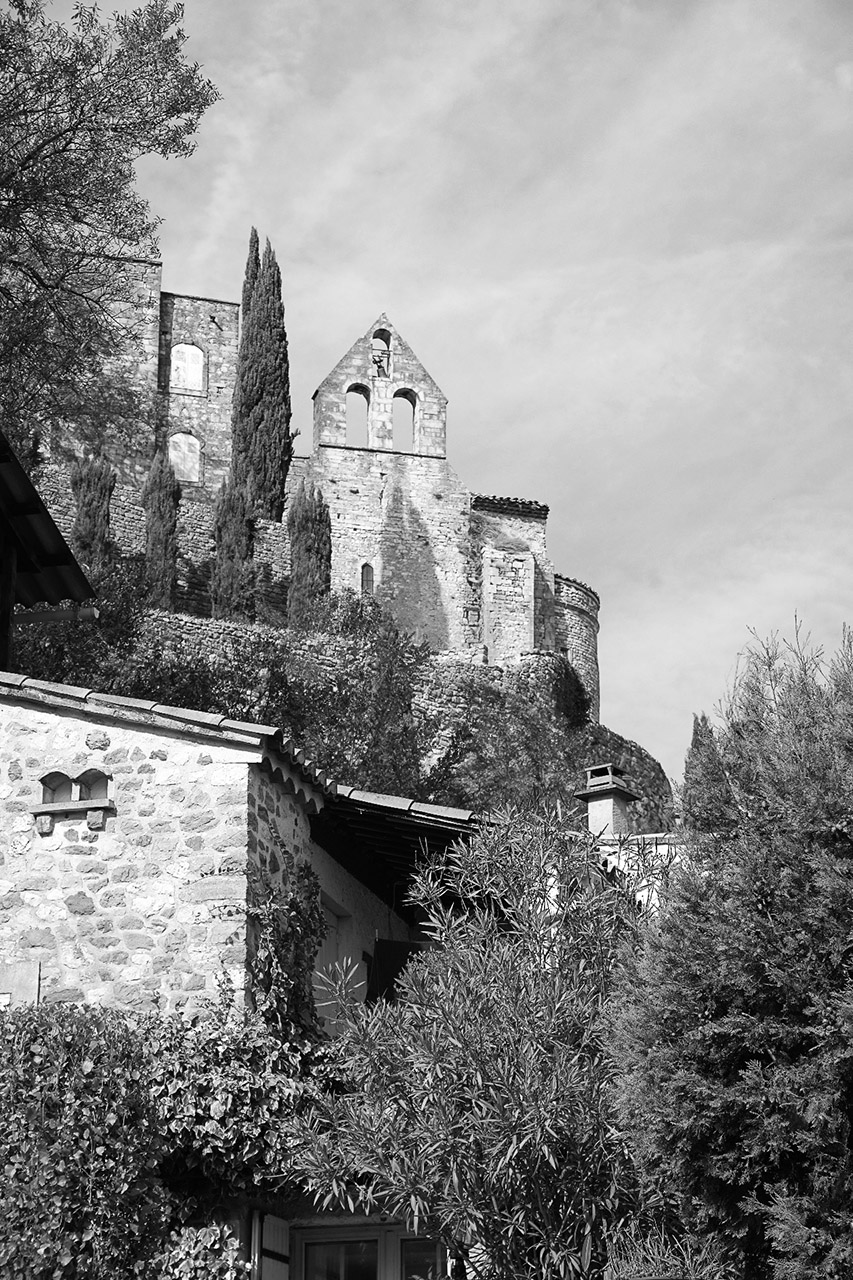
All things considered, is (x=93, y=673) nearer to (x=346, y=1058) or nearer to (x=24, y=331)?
(x=24, y=331)

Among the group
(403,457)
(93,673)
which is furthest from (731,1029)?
(403,457)

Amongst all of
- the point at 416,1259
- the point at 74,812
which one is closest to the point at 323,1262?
the point at 416,1259

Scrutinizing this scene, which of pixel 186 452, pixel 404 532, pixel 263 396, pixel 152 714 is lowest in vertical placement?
pixel 152 714

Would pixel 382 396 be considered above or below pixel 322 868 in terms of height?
above

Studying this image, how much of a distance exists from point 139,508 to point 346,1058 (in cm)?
2423

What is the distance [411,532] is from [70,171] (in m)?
18.3

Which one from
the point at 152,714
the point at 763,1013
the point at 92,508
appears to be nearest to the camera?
the point at 763,1013

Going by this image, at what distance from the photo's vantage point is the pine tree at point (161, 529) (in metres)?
30.6

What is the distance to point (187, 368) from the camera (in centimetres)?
4219

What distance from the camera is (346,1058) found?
10.1 m

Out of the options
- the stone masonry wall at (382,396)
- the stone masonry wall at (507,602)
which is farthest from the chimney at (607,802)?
the stone masonry wall at (382,396)

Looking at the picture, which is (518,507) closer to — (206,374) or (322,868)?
(206,374)

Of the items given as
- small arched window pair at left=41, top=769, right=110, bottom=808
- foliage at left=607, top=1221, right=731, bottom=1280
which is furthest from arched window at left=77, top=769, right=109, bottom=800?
foliage at left=607, top=1221, right=731, bottom=1280

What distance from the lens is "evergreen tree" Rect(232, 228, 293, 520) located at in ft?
115
